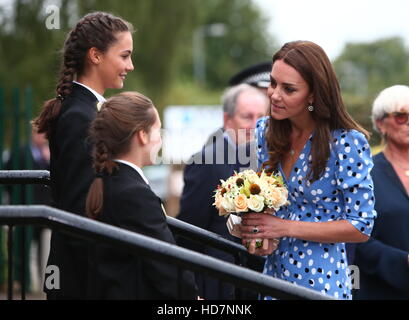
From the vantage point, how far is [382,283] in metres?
4.61

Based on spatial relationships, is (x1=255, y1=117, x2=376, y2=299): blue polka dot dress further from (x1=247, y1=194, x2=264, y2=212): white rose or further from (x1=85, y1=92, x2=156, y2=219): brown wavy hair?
(x1=85, y1=92, x2=156, y2=219): brown wavy hair

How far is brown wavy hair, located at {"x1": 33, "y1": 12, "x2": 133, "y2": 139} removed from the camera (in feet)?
11.6

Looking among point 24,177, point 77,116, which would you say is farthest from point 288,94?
point 24,177

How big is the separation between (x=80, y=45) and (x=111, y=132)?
671 mm

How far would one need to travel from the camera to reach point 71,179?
10.9 ft

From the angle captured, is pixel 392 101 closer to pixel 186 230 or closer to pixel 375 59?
pixel 186 230

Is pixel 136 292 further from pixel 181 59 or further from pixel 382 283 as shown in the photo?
pixel 181 59

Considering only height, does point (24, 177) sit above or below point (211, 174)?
below

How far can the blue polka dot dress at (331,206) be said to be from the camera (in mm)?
3230

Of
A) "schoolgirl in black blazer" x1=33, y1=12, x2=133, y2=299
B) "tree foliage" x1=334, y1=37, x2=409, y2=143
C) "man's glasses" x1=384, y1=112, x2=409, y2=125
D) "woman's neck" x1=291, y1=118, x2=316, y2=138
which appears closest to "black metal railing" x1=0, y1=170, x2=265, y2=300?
"schoolgirl in black blazer" x1=33, y1=12, x2=133, y2=299

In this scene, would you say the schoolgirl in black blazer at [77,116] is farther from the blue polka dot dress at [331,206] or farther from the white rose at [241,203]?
the blue polka dot dress at [331,206]
